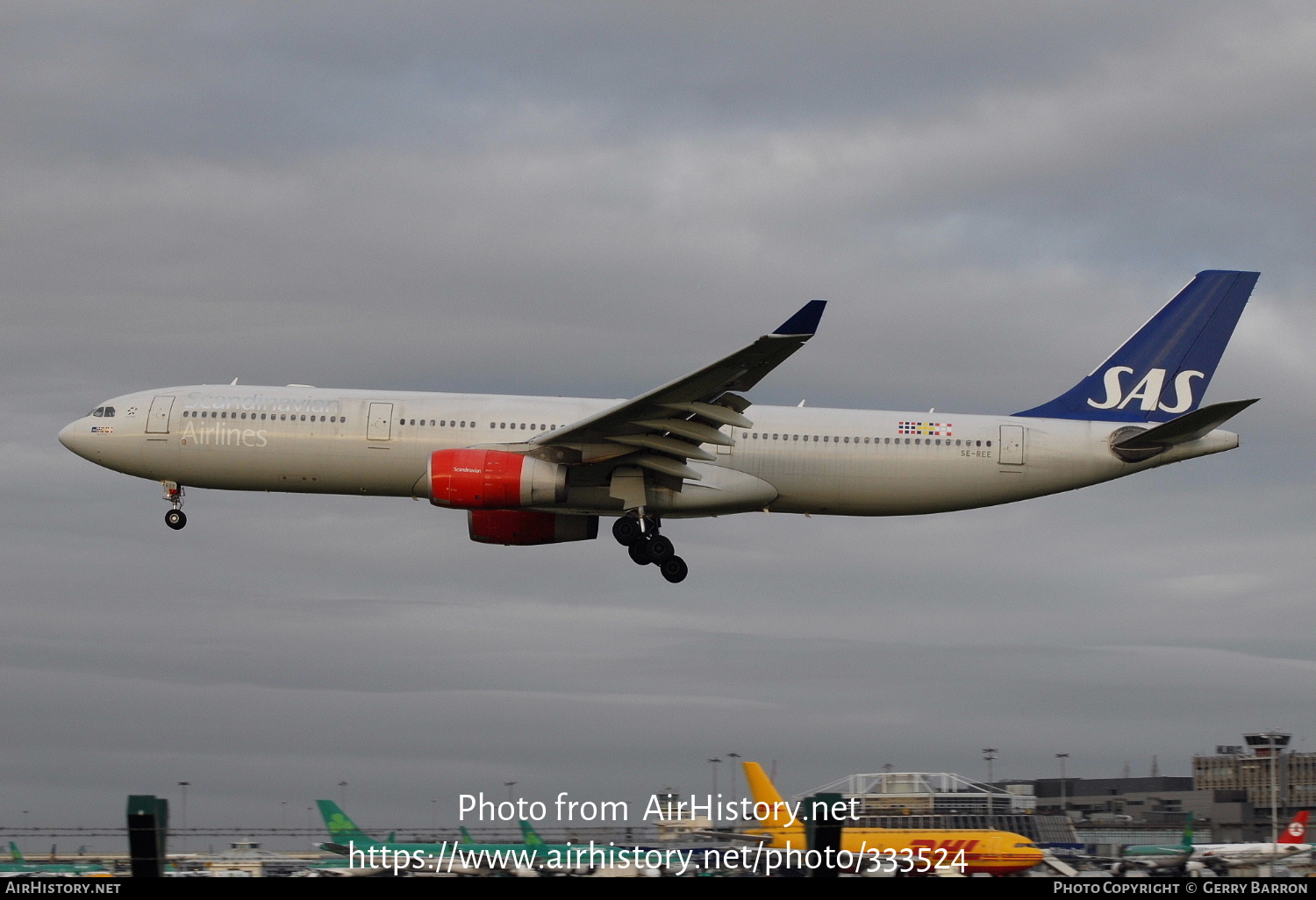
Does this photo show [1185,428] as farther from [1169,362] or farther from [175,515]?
[175,515]

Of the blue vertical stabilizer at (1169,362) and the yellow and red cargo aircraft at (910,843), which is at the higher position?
the blue vertical stabilizer at (1169,362)

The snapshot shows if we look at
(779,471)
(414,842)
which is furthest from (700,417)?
(414,842)

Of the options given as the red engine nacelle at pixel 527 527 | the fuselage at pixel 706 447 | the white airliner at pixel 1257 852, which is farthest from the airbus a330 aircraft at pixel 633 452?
the white airliner at pixel 1257 852

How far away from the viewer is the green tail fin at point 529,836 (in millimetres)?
29016

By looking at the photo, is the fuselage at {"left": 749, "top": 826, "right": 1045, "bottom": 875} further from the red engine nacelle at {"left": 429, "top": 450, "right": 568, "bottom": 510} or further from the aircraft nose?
the aircraft nose

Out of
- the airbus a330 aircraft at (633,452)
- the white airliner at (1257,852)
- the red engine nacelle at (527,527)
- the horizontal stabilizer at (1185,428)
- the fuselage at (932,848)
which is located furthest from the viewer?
the red engine nacelle at (527,527)

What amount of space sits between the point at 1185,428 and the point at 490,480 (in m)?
17.7

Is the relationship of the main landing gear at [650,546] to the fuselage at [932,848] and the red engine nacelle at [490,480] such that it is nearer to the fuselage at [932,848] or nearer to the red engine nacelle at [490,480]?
the red engine nacelle at [490,480]

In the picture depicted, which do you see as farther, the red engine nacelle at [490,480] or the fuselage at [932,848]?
the red engine nacelle at [490,480]

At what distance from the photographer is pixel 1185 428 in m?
36.9

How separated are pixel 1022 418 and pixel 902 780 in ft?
49.9

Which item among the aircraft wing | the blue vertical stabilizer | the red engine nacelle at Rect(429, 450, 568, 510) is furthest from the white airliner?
the red engine nacelle at Rect(429, 450, 568, 510)

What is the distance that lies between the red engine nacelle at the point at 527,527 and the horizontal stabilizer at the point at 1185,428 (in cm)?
1464

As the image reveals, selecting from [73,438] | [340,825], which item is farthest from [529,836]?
[73,438]
